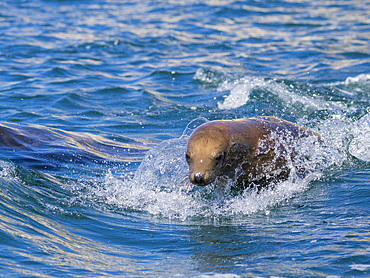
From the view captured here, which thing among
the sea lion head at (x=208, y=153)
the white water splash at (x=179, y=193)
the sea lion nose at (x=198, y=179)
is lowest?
the white water splash at (x=179, y=193)

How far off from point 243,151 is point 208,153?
49 centimetres

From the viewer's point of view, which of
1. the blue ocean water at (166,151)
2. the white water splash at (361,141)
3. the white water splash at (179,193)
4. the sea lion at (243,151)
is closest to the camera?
the blue ocean water at (166,151)

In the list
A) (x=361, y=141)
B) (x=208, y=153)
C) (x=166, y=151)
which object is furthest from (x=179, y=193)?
(x=361, y=141)

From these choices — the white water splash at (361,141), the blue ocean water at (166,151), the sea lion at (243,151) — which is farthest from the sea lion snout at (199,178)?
the white water splash at (361,141)

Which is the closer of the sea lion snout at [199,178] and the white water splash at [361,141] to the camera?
the sea lion snout at [199,178]

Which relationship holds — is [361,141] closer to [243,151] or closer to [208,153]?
[243,151]

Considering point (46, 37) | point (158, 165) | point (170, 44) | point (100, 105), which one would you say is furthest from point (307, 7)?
point (158, 165)

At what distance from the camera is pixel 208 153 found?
5.16m

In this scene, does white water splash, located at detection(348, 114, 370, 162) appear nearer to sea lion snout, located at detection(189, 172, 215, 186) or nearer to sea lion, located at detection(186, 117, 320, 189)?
sea lion, located at detection(186, 117, 320, 189)

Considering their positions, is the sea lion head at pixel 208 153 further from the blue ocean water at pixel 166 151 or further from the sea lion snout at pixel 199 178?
the blue ocean water at pixel 166 151

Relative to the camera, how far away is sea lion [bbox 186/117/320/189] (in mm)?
5145

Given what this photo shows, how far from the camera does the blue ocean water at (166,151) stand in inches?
167

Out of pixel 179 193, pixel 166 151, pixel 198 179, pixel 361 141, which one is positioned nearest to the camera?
pixel 198 179

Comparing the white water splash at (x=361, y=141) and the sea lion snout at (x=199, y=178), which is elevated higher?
the sea lion snout at (x=199, y=178)
